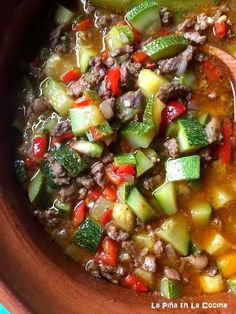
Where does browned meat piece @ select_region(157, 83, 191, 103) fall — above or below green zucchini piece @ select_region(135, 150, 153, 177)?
above

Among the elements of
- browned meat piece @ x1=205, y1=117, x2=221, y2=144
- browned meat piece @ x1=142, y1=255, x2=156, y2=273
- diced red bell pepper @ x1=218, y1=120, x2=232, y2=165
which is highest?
browned meat piece @ x1=205, y1=117, x2=221, y2=144

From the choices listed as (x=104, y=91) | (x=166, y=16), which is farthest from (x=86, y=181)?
(x=166, y=16)

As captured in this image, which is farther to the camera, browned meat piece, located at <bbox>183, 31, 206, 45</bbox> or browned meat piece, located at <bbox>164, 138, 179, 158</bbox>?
browned meat piece, located at <bbox>183, 31, 206, 45</bbox>

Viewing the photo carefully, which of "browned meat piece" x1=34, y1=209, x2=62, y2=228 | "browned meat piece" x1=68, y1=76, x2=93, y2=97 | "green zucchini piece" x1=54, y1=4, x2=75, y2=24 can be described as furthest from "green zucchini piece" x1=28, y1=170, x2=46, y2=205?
"green zucchini piece" x1=54, y1=4, x2=75, y2=24

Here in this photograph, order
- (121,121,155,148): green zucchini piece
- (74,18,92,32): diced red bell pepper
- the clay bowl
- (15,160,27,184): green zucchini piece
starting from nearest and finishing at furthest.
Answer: the clay bowl < (121,121,155,148): green zucchini piece < (15,160,27,184): green zucchini piece < (74,18,92,32): diced red bell pepper

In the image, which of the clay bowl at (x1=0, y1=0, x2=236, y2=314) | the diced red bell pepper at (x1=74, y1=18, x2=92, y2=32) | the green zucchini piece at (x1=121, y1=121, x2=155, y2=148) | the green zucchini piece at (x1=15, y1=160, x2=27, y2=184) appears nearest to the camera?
the clay bowl at (x1=0, y1=0, x2=236, y2=314)

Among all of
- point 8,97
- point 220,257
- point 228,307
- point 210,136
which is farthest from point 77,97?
point 228,307

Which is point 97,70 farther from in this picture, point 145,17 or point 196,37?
point 196,37

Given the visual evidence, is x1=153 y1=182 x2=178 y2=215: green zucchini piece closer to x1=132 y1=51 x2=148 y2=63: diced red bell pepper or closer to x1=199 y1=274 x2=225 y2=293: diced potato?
x1=199 y1=274 x2=225 y2=293: diced potato
